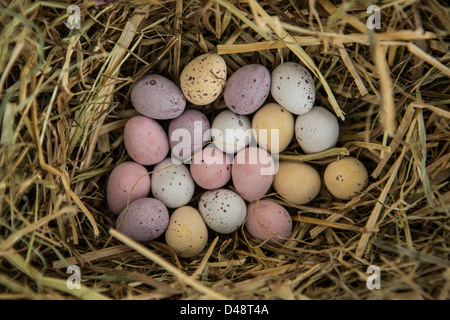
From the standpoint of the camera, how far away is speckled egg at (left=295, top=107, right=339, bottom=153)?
3.87 ft

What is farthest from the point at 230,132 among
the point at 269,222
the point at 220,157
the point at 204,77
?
the point at 269,222

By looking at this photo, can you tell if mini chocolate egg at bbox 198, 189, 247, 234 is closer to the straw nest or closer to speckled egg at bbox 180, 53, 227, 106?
the straw nest

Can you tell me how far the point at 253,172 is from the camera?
46.3 inches

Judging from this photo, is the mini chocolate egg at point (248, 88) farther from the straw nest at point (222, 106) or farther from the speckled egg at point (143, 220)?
the speckled egg at point (143, 220)

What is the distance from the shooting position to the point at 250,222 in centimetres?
121

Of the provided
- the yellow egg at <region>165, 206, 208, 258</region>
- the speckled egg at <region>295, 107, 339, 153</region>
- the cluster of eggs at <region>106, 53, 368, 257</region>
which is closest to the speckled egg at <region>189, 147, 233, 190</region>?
the cluster of eggs at <region>106, 53, 368, 257</region>

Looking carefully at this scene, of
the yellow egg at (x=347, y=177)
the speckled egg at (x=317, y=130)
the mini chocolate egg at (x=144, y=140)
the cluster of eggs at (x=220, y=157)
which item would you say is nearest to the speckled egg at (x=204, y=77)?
the cluster of eggs at (x=220, y=157)

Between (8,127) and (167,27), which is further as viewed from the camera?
(167,27)

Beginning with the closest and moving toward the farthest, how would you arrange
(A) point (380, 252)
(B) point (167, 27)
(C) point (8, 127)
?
(C) point (8, 127) → (A) point (380, 252) → (B) point (167, 27)

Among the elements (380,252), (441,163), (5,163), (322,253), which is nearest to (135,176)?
(5,163)

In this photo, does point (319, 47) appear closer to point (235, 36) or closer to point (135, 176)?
point (235, 36)

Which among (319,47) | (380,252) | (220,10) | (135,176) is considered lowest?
(380,252)

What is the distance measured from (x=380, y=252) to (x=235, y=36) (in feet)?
2.63

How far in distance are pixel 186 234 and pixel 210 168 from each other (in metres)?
0.22
